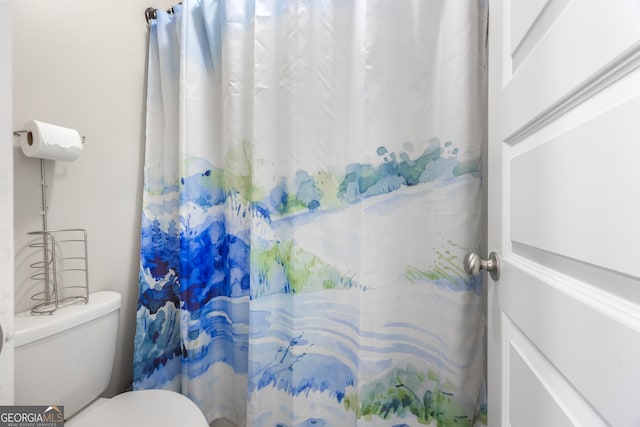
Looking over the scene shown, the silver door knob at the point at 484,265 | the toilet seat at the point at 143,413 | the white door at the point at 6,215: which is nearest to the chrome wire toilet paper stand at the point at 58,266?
the toilet seat at the point at 143,413

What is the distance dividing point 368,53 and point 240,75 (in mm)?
513

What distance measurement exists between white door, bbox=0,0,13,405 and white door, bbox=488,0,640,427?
2.72 feet

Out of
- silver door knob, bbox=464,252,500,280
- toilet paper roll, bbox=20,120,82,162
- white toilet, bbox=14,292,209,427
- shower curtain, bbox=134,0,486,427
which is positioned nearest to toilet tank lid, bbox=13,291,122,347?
white toilet, bbox=14,292,209,427

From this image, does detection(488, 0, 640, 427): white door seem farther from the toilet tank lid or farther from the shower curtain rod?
the shower curtain rod

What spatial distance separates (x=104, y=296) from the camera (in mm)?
1067

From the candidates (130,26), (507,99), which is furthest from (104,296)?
(507,99)

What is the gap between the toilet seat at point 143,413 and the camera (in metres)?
0.85

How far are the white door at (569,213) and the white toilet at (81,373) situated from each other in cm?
88

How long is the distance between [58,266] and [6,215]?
635mm

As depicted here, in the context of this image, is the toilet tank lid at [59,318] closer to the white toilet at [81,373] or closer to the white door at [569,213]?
the white toilet at [81,373]

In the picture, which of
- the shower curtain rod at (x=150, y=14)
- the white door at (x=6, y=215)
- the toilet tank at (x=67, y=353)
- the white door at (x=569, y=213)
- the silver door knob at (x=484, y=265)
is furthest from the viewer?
the shower curtain rod at (x=150, y=14)

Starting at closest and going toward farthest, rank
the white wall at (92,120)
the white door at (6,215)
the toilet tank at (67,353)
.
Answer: the white door at (6,215) < the toilet tank at (67,353) < the white wall at (92,120)

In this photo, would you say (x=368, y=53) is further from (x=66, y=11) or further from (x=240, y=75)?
(x=66, y=11)

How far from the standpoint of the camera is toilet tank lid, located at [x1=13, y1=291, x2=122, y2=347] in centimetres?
79
